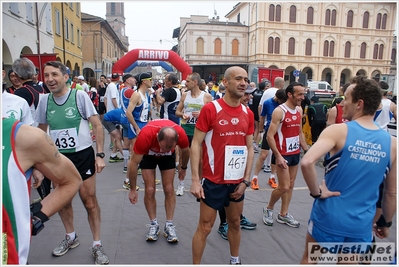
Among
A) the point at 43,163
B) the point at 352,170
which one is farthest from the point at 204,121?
the point at 43,163

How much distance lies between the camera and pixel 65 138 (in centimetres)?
321

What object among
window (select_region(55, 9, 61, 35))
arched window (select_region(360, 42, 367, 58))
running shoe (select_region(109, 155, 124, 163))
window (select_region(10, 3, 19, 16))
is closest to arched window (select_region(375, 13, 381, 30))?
arched window (select_region(360, 42, 367, 58))

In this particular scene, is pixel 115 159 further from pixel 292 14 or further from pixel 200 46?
pixel 292 14

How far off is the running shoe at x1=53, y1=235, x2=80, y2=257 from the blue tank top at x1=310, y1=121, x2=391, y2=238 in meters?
2.71

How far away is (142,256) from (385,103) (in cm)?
484

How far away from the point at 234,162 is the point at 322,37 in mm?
48447

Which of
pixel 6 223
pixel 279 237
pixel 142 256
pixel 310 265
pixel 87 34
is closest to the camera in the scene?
pixel 6 223

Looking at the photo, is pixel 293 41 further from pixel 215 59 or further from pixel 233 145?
pixel 233 145

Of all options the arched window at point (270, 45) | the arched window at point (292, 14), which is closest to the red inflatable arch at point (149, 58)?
the arched window at point (270, 45)

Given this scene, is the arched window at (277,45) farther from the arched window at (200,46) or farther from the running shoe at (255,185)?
the running shoe at (255,185)

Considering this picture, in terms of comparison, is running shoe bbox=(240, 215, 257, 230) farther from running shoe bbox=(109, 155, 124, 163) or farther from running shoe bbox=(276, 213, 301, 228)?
running shoe bbox=(109, 155, 124, 163)

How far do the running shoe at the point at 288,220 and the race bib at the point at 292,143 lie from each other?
0.94 meters

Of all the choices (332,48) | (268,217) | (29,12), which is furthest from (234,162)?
(332,48)

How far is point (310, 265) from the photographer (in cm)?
223
